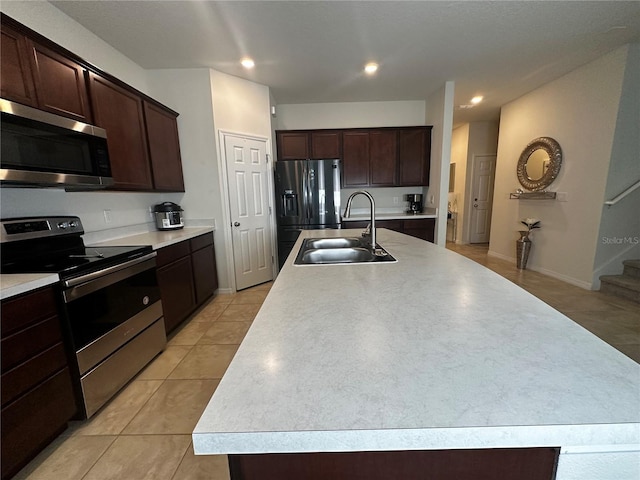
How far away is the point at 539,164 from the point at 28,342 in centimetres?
532


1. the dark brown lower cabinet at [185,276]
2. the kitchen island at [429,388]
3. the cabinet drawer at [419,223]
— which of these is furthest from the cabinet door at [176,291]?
the cabinet drawer at [419,223]

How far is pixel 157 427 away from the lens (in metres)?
1.45

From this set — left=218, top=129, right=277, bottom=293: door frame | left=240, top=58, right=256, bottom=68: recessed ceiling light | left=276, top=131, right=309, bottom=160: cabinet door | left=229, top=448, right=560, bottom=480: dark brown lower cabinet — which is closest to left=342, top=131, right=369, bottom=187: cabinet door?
left=276, top=131, right=309, bottom=160: cabinet door

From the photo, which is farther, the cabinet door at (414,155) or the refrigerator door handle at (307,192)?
the cabinet door at (414,155)

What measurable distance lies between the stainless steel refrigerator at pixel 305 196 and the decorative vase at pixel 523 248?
108 inches

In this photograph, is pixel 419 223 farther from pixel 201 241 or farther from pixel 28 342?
pixel 28 342

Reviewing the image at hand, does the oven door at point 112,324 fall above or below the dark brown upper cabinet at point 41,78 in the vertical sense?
below

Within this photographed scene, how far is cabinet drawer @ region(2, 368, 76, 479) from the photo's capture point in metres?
1.12

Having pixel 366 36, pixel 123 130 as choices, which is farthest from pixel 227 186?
pixel 366 36

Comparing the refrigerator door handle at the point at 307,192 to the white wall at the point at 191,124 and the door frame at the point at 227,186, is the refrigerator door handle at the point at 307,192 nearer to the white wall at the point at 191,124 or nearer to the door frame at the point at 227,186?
the door frame at the point at 227,186

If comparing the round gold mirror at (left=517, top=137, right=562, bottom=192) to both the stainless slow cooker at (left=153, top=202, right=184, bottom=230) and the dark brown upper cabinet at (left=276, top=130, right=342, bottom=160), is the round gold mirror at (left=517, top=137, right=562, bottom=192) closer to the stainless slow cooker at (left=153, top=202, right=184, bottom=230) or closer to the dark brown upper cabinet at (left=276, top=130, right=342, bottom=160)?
the dark brown upper cabinet at (left=276, top=130, right=342, bottom=160)

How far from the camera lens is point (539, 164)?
12.2 ft

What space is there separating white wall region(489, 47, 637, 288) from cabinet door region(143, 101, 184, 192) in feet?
15.6

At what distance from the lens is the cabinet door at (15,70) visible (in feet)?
4.52
